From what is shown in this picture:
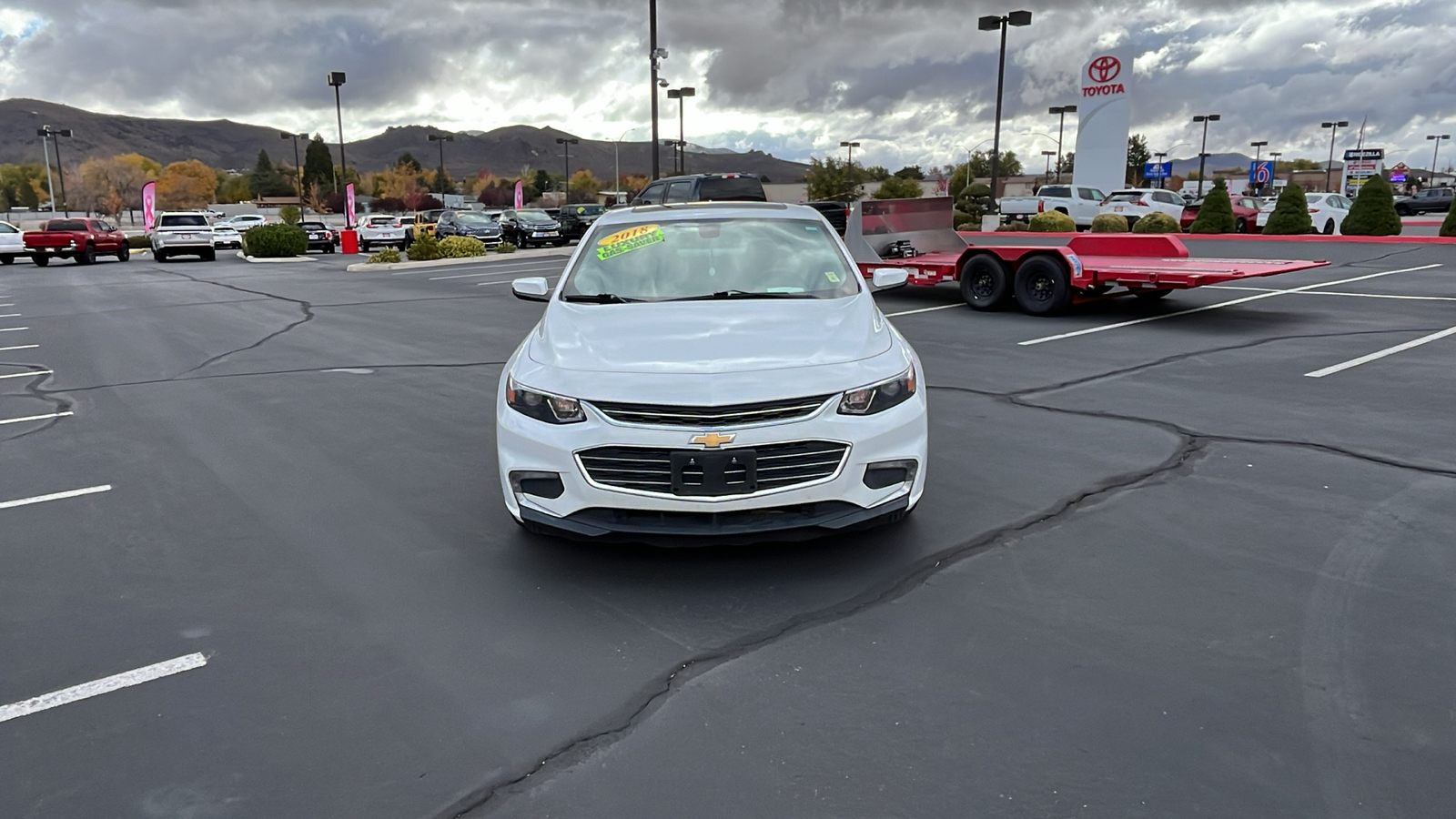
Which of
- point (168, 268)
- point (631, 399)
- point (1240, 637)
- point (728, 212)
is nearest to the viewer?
point (1240, 637)

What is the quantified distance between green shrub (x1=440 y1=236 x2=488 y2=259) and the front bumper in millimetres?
28114

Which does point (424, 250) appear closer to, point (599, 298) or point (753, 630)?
point (599, 298)

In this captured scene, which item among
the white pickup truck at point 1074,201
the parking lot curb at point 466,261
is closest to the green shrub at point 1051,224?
the white pickup truck at point 1074,201

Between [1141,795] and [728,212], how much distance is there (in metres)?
4.27

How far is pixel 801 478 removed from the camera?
164 inches

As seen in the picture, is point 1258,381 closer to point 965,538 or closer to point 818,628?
point 965,538

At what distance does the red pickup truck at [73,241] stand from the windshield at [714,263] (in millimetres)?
34356

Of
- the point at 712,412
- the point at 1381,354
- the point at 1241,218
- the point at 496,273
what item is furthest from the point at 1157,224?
the point at 712,412

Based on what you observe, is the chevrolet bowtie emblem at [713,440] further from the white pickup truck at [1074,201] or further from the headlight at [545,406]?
the white pickup truck at [1074,201]

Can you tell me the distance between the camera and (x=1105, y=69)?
137 feet

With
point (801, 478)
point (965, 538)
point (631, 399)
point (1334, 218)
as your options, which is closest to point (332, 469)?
point (631, 399)

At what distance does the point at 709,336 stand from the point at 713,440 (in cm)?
76

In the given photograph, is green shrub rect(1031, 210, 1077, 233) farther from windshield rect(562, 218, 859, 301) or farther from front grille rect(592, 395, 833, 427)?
front grille rect(592, 395, 833, 427)

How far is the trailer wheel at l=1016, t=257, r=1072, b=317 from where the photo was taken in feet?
41.5
